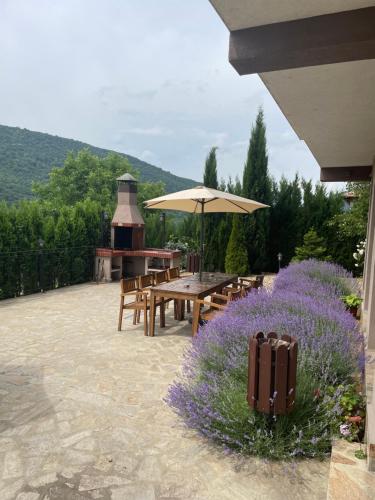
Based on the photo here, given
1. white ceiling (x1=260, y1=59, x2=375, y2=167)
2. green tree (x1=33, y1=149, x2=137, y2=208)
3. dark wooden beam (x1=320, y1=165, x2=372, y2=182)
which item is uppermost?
green tree (x1=33, y1=149, x2=137, y2=208)

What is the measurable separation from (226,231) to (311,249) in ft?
10.1

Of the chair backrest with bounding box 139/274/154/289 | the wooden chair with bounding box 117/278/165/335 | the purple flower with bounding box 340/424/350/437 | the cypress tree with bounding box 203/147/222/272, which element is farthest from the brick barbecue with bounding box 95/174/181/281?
the purple flower with bounding box 340/424/350/437

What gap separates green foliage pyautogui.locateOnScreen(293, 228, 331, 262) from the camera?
11.8 meters

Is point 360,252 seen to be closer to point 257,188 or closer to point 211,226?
point 257,188

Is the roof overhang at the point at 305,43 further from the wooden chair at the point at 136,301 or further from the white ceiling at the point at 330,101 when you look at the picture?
the wooden chair at the point at 136,301

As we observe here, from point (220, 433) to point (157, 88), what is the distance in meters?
13.0

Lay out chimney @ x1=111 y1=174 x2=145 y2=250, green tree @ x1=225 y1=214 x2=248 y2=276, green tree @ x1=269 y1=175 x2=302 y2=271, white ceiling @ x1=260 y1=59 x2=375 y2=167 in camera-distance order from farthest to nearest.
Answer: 1. green tree @ x1=269 y1=175 x2=302 y2=271
2. green tree @ x1=225 y1=214 x2=248 y2=276
3. chimney @ x1=111 y1=174 x2=145 y2=250
4. white ceiling @ x1=260 y1=59 x2=375 y2=167

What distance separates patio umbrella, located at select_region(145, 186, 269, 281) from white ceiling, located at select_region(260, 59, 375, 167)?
5.77 ft

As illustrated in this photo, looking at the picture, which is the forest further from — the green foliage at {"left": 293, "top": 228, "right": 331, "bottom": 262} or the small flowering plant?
the small flowering plant

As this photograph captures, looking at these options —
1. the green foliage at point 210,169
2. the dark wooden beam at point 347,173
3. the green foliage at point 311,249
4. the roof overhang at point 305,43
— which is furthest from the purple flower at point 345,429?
the green foliage at point 210,169

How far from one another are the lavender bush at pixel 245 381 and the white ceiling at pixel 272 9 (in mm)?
2273

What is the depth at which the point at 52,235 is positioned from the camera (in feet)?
32.1

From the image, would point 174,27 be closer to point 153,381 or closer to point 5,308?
point 153,381

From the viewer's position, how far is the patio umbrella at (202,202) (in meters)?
6.12
